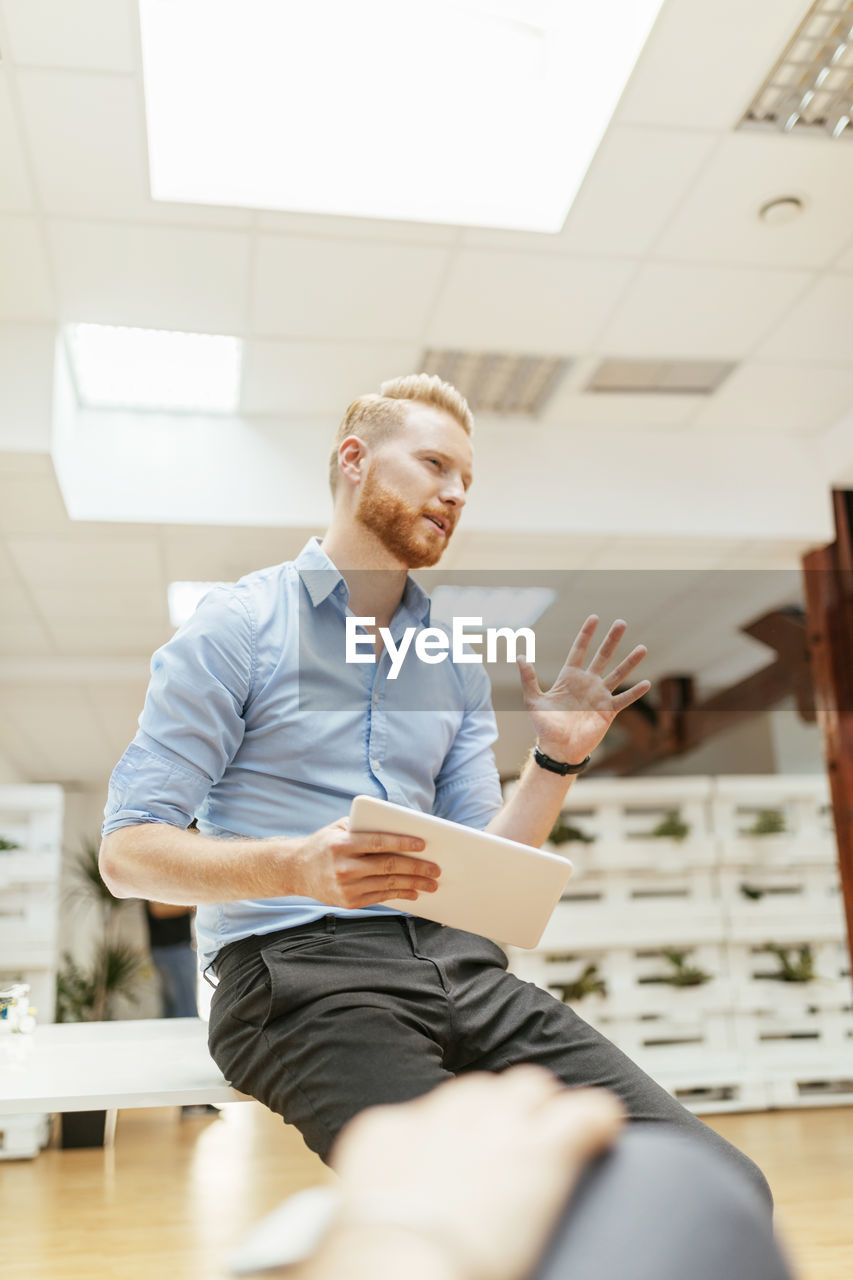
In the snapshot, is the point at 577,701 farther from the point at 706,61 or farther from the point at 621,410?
the point at 621,410

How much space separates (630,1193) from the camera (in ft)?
1.15

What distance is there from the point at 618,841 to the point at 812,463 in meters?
1.94

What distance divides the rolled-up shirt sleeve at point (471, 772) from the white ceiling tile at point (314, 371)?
253 cm

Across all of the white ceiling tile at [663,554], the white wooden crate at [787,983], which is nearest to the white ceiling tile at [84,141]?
the white ceiling tile at [663,554]

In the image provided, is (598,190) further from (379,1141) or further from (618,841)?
(379,1141)

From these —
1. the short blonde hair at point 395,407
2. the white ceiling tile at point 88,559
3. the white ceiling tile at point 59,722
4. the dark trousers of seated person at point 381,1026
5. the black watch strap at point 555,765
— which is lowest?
Answer: the dark trousers of seated person at point 381,1026

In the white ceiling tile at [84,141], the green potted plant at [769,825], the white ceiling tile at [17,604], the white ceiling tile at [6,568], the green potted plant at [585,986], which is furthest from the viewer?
the white ceiling tile at [17,604]

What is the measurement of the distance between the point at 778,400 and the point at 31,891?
3.76 metres

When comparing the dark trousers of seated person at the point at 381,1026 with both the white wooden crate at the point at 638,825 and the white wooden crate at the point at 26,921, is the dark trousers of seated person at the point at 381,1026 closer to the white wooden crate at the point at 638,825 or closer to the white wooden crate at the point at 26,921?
the white wooden crate at the point at 26,921

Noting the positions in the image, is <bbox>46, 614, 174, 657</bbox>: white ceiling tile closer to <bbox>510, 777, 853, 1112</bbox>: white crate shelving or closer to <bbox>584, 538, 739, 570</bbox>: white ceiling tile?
<bbox>584, 538, 739, 570</bbox>: white ceiling tile

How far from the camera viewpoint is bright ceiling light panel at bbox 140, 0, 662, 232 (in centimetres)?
300

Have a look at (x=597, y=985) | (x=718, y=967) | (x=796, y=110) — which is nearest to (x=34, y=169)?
(x=796, y=110)

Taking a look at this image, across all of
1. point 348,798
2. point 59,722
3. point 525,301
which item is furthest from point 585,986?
point 59,722

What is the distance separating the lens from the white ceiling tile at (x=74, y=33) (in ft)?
8.23
